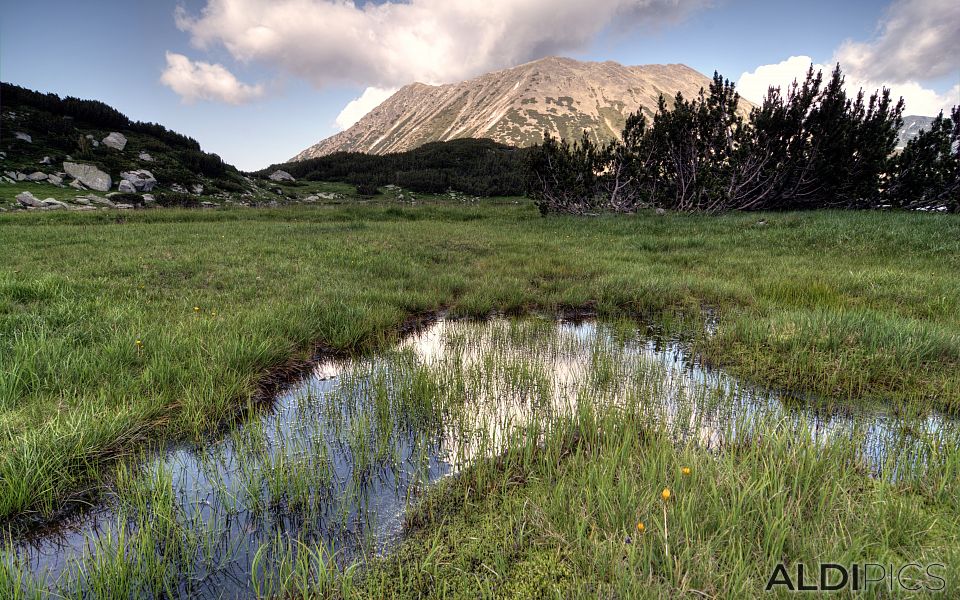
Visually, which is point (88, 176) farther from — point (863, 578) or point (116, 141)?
point (863, 578)

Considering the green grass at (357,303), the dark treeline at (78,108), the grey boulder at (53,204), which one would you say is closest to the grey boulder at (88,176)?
the grey boulder at (53,204)

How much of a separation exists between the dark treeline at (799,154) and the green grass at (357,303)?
17.3 ft

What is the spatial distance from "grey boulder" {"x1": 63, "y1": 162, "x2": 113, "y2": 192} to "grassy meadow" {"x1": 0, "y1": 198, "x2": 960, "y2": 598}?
21091mm

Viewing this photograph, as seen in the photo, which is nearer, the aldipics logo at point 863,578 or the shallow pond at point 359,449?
the aldipics logo at point 863,578

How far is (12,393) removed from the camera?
11.5 feet

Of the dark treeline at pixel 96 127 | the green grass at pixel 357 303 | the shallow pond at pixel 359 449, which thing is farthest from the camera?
the dark treeline at pixel 96 127

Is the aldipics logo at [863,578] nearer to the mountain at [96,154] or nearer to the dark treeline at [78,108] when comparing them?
the mountain at [96,154]

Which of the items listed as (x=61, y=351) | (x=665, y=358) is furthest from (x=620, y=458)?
(x=61, y=351)

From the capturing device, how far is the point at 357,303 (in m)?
6.99

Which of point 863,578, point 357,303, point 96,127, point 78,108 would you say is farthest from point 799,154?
point 78,108

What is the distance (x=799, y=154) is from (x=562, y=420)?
22372 mm

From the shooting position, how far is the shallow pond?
222cm

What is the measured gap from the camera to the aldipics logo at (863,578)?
1709 mm

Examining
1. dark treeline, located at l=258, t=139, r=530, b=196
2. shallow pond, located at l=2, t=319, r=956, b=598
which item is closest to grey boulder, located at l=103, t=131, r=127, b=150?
dark treeline, located at l=258, t=139, r=530, b=196
